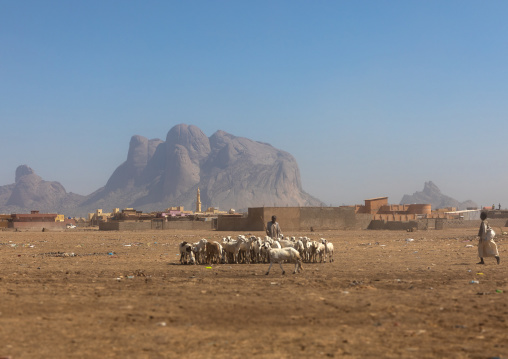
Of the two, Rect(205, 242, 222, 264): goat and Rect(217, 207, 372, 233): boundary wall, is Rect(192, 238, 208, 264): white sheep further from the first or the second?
Rect(217, 207, 372, 233): boundary wall

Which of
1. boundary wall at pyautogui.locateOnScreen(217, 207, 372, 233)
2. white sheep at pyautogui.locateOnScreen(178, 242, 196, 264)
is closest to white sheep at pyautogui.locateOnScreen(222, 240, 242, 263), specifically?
white sheep at pyautogui.locateOnScreen(178, 242, 196, 264)

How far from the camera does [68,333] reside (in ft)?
27.2

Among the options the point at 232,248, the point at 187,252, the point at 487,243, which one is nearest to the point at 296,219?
the point at 232,248

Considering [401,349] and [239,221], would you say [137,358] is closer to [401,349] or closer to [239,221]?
[401,349]

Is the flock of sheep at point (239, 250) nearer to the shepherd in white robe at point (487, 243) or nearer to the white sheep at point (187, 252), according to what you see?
the white sheep at point (187, 252)

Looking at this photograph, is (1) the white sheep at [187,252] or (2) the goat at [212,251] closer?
(1) the white sheep at [187,252]

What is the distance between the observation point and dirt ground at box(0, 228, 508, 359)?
296 inches

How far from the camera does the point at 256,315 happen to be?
9.64m

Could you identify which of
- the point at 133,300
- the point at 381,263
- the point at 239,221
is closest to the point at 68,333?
the point at 133,300

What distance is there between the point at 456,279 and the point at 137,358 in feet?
32.1

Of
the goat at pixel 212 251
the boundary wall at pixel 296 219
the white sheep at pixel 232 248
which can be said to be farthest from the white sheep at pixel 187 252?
the boundary wall at pixel 296 219

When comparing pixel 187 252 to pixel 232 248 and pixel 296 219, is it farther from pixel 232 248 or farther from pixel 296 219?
pixel 296 219

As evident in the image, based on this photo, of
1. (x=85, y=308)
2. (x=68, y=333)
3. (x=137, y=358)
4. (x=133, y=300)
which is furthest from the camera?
(x=133, y=300)

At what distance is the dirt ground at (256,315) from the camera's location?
753cm
